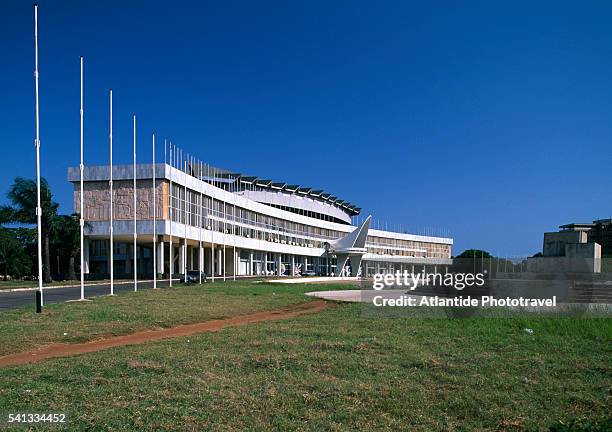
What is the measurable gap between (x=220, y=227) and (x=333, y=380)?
65.7 m

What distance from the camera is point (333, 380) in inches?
327

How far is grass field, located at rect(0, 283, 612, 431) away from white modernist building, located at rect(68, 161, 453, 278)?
1105 centimetres

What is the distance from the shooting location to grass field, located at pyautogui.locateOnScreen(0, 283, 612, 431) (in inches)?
253

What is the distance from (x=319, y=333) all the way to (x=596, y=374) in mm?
6568

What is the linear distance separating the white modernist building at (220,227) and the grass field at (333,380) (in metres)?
11.0

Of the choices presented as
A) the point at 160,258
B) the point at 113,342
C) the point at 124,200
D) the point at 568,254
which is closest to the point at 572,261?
the point at 568,254

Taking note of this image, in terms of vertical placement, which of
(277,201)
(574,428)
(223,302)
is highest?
(277,201)

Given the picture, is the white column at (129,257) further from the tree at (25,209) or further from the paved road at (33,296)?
the paved road at (33,296)

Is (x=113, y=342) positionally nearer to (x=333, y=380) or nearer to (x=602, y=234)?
(x=333, y=380)

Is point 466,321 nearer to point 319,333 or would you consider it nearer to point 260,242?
point 319,333

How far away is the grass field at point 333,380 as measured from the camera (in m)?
6.43

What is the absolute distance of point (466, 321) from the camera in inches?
636

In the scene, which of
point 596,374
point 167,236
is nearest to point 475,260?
point 596,374

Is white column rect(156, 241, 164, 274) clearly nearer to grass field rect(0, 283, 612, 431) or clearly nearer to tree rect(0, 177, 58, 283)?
tree rect(0, 177, 58, 283)
